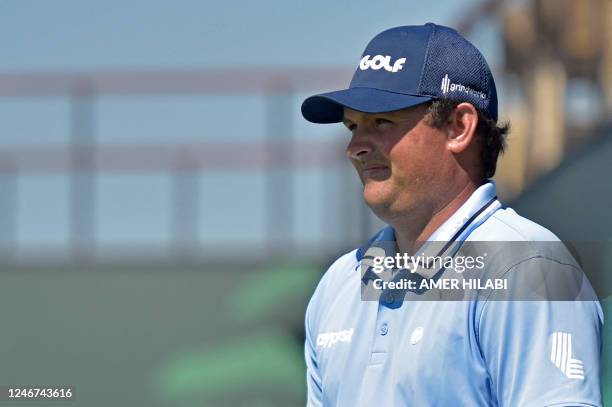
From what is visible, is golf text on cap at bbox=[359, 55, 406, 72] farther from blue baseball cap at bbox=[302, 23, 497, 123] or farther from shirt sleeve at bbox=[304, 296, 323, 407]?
shirt sleeve at bbox=[304, 296, 323, 407]

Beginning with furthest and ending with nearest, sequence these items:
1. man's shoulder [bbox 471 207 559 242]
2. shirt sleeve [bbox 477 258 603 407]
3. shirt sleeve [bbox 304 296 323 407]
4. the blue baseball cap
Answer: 1. shirt sleeve [bbox 304 296 323 407]
2. the blue baseball cap
3. man's shoulder [bbox 471 207 559 242]
4. shirt sleeve [bbox 477 258 603 407]

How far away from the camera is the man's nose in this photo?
1641 millimetres

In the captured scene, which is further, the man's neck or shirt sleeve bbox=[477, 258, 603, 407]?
the man's neck

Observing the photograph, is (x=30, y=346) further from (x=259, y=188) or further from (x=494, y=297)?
(x=494, y=297)

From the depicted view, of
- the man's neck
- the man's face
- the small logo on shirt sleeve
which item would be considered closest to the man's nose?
the man's face

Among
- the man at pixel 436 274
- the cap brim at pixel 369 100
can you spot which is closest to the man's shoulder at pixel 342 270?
the man at pixel 436 274

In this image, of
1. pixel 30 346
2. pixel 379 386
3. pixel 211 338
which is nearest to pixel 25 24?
pixel 30 346

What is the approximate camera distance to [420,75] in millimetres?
1618

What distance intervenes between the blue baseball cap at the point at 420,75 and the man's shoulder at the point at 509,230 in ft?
0.58

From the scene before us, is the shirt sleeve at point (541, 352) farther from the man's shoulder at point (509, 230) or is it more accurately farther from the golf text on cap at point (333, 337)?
the golf text on cap at point (333, 337)

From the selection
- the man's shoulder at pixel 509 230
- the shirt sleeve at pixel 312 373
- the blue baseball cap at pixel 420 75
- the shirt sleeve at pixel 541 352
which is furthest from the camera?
the shirt sleeve at pixel 312 373

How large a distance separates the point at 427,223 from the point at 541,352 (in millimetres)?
274

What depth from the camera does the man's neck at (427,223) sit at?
161 centimetres

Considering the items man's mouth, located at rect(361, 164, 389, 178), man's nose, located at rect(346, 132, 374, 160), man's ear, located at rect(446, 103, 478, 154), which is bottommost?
man's mouth, located at rect(361, 164, 389, 178)
